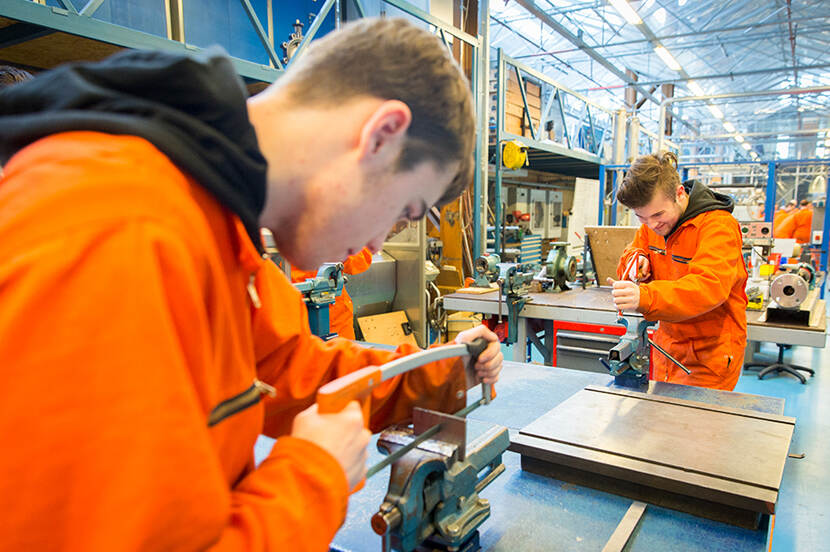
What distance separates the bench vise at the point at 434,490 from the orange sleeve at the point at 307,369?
11 cm

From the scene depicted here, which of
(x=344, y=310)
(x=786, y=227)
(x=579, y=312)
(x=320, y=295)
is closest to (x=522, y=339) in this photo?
(x=579, y=312)

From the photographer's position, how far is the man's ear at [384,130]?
1.94 ft

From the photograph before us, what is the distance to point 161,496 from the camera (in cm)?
39

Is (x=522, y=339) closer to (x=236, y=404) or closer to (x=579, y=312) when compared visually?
(x=579, y=312)

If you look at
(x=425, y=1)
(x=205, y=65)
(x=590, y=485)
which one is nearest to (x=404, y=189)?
(x=205, y=65)

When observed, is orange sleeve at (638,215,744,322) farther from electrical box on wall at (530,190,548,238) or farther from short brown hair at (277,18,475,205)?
electrical box on wall at (530,190,548,238)

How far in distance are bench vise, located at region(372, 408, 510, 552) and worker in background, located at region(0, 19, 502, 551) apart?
0.22 m

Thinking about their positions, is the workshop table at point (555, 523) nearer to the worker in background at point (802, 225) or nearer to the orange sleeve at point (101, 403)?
the orange sleeve at point (101, 403)

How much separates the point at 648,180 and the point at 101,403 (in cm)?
198

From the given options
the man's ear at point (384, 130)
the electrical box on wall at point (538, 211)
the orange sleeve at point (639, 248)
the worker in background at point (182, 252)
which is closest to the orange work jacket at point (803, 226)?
the electrical box on wall at point (538, 211)

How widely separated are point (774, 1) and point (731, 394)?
25.4ft

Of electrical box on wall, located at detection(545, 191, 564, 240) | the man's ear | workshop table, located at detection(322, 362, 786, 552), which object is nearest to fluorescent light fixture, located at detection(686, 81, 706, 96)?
electrical box on wall, located at detection(545, 191, 564, 240)

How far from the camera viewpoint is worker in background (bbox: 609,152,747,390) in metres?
1.82

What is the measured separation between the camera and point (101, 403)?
373 mm
